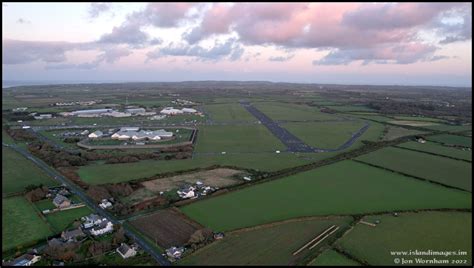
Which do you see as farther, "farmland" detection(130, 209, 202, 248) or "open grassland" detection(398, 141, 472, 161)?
"open grassland" detection(398, 141, 472, 161)

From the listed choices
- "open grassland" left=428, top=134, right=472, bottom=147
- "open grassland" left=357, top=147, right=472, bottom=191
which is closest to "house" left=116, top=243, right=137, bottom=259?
"open grassland" left=357, top=147, right=472, bottom=191

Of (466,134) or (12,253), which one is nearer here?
(12,253)

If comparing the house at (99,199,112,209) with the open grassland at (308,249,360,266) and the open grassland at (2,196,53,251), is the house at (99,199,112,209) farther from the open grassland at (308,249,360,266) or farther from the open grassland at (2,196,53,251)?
the open grassland at (308,249,360,266)

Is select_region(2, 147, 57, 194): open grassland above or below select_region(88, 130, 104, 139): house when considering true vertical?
below

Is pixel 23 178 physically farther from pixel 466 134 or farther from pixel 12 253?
→ pixel 466 134

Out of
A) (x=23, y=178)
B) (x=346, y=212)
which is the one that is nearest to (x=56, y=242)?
(x=23, y=178)

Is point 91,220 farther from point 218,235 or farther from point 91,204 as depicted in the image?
point 218,235
